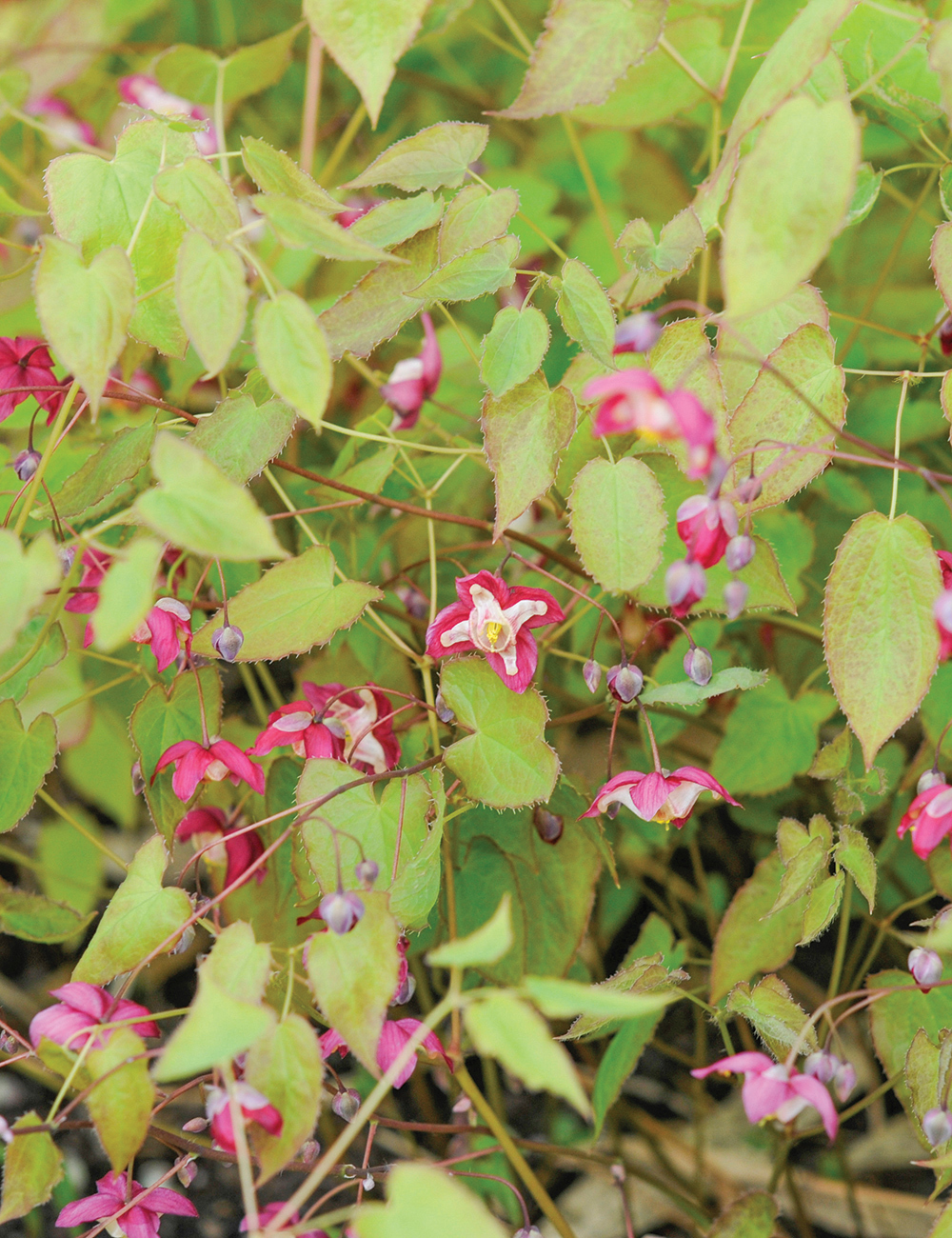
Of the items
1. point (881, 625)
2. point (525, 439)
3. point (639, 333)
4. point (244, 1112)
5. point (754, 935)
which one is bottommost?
point (754, 935)

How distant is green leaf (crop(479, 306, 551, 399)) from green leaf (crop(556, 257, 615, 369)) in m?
0.02

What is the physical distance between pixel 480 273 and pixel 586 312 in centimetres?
8

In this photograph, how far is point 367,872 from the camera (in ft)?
1.98

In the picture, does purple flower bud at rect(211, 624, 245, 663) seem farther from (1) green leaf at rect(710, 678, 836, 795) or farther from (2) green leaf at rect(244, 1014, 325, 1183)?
(1) green leaf at rect(710, 678, 836, 795)

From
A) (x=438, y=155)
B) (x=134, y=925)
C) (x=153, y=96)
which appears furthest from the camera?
(x=153, y=96)

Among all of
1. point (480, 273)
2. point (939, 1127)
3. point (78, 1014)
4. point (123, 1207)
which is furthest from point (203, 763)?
point (939, 1127)

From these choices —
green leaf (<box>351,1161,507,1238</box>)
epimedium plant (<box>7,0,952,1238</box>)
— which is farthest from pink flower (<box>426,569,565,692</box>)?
green leaf (<box>351,1161,507,1238</box>)

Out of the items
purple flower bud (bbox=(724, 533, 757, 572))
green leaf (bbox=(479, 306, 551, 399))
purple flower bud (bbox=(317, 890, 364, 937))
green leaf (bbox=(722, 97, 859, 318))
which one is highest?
green leaf (bbox=(722, 97, 859, 318))

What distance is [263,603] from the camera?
737 millimetres

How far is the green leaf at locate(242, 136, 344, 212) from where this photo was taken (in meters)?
0.64

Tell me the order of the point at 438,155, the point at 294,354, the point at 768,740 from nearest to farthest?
the point at 294,354 → the point at 438,155 → the point at 768,740

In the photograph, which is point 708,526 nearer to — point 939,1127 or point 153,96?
point 939,1127

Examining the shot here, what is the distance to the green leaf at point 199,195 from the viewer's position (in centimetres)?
60

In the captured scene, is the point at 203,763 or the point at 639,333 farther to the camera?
the point at 203,763
